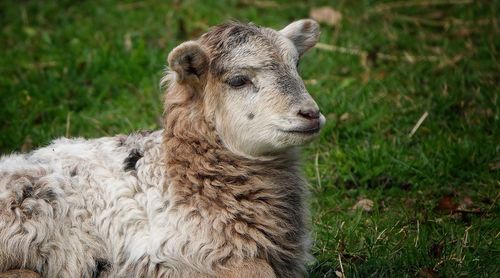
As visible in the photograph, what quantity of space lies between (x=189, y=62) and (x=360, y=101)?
3062 mm

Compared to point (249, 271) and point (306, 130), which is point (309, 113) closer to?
point (306, 130)

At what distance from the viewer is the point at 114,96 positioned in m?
8.59

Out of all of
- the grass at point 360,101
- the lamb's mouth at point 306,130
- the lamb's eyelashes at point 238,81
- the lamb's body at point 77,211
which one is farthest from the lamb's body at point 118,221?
the grass at point 360,101

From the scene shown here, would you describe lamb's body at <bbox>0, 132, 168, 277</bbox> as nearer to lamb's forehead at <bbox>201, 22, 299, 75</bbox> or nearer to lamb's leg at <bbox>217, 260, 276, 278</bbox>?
lamb's leg at <bbox>217, 260, 276, 278</bbox>

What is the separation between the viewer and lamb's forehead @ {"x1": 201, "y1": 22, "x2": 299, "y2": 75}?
5125 mm

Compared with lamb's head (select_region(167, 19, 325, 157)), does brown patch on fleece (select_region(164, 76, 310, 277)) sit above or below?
below

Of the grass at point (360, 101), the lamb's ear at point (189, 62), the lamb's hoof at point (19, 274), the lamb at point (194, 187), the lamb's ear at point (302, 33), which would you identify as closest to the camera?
the lamb's hoof at point (19, 274)

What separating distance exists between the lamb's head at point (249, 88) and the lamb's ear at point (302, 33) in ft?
1.38

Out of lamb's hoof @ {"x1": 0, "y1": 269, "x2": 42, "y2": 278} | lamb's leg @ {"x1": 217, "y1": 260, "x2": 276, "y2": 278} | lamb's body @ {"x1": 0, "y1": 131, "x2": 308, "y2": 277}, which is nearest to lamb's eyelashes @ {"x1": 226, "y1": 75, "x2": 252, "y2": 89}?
lamb's body @ {"x1": 0, "y1": 131, "x2": 308, "y2": 277}

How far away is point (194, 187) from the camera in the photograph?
5.11 metres

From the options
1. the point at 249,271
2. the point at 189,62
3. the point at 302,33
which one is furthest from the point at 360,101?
the point at 249,271

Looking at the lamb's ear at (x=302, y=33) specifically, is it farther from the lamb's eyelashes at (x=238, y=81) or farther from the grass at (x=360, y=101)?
the grass at (x=360, y=101)

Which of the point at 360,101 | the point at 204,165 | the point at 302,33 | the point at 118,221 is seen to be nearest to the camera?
the point at 118,221

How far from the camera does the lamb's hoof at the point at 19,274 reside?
4.82 meters
